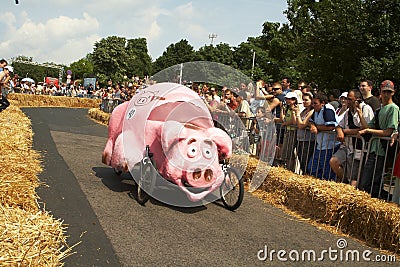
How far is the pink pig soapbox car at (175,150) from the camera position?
232 inches

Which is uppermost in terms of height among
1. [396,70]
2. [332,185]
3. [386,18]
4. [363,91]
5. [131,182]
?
[386,18]

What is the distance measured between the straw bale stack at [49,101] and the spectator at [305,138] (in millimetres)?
29810

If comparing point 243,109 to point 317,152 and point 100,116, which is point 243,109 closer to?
point 317,152

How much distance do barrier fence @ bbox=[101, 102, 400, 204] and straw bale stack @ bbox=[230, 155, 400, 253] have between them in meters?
0.47

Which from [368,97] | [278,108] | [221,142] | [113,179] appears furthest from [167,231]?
[278,108]

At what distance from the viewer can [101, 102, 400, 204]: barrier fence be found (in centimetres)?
664

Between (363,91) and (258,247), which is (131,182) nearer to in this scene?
(258,247)

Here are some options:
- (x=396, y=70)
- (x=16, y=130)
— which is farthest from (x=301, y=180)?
(x=396, y=70)

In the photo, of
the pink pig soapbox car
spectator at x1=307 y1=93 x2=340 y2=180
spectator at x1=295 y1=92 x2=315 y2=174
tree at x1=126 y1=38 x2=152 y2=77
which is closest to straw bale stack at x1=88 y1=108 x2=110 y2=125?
spectator at x1=295 y1=92 x2=315 y2=174

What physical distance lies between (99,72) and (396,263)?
78534 millimetres

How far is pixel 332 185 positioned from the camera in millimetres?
6605

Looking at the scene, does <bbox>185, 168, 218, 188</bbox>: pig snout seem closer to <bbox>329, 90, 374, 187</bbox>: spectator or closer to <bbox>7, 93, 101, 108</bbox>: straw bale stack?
<bbox>329, 90, 374, 187</bbox>: spectator

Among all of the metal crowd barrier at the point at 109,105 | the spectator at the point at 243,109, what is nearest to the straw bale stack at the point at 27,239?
the spectator at the point at 243,109

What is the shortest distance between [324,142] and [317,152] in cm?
24
